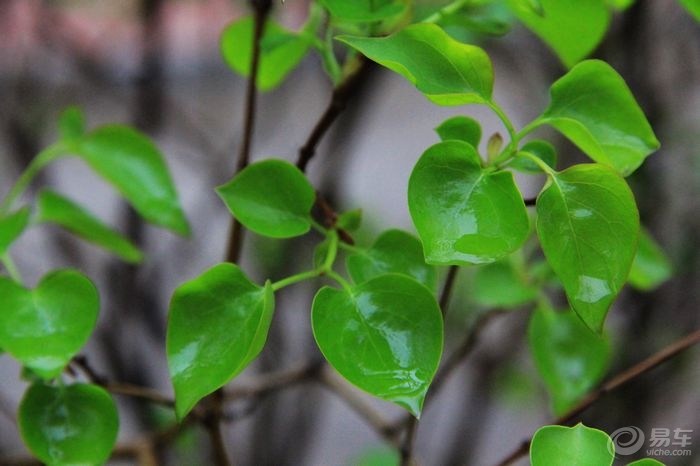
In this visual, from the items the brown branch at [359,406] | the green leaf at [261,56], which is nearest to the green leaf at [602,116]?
the green leaf at [261,56]

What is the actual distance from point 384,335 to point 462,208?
33mm

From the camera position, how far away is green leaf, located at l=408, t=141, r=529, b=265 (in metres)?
0.16

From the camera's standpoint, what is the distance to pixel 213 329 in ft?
0.60

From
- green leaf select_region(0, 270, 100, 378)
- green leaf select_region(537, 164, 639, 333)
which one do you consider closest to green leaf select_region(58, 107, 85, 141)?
green leaf select_region(0, 270, 100, 378)

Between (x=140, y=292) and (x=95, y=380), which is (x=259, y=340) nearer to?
(x=95, y=380)

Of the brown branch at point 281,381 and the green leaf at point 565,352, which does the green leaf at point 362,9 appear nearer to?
the green leaf at point 565,352

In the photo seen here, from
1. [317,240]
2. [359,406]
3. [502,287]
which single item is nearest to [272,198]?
[502,287]

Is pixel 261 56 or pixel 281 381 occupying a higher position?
pixel 261 56

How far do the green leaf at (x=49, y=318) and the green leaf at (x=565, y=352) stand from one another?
0.53 ft

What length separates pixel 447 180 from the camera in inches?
6.8

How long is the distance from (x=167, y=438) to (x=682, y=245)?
1.61 feet

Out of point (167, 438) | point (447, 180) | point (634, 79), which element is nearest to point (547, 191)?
point (447, 180)

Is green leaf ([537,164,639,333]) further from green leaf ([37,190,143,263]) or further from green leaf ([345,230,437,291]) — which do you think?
green leaf ([37,190,143,263])

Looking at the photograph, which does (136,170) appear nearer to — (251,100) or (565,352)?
(251,100)
